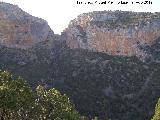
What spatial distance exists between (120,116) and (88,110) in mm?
13100

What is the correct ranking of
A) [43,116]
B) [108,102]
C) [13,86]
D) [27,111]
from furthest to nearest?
[108,102] → [27,111] → [43,116] → [13,86]

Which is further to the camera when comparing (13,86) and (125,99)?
(125,99)

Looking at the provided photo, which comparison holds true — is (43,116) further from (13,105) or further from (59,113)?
(13,105)

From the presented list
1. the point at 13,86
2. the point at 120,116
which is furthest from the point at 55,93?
the point at 120,116

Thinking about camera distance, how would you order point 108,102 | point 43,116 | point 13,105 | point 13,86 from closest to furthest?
point 13,105 → point 13,86 → point 43,116 → point 108,102

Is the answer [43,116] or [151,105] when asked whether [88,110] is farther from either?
[43,116]

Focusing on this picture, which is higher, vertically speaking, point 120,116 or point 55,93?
point 55,93

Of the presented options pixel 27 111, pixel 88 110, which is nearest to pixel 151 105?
pixel 88 110

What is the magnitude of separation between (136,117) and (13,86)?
291 feet

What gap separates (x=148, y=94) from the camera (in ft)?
630

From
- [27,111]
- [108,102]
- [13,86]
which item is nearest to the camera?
[13,86]

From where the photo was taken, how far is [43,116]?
346ft

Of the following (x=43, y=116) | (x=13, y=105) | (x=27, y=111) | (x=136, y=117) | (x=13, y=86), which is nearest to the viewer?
(x=13, y=105)

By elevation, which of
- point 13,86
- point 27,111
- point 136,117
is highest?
point 13,86
